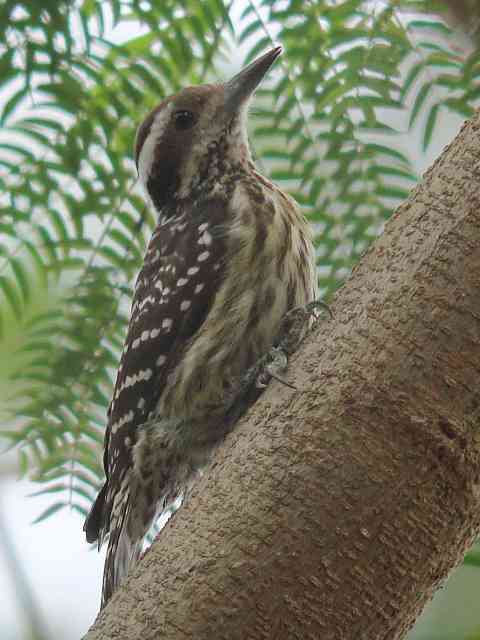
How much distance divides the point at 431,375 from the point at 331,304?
1.00 feet

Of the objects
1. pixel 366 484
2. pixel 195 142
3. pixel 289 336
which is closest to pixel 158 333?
pixel 289 336

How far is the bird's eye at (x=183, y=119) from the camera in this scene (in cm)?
343

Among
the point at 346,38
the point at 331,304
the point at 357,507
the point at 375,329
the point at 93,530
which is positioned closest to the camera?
the point at 357,507

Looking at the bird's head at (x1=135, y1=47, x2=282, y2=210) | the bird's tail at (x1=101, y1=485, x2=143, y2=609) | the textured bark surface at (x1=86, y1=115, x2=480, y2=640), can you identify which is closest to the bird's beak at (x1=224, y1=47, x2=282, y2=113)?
the bird's head at (x1=135, y1=47, x2=282, y2=210)

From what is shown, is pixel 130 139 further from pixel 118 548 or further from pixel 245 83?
pixel 118 548

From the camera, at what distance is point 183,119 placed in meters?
3.47

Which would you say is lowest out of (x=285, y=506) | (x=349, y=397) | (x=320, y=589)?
(x=320, y=589)

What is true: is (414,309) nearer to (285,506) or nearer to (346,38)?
(285,506)

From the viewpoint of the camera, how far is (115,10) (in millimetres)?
2631

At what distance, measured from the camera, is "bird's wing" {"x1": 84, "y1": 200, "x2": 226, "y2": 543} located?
2.92m

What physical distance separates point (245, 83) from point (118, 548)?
A: 1.61 metres

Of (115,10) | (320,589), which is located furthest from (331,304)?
(115,10)

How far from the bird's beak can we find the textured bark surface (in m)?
1.26

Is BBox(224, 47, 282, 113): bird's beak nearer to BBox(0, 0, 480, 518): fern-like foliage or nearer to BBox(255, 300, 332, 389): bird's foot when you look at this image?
BBox(0, 0, 480, 518): fern-like foliage
